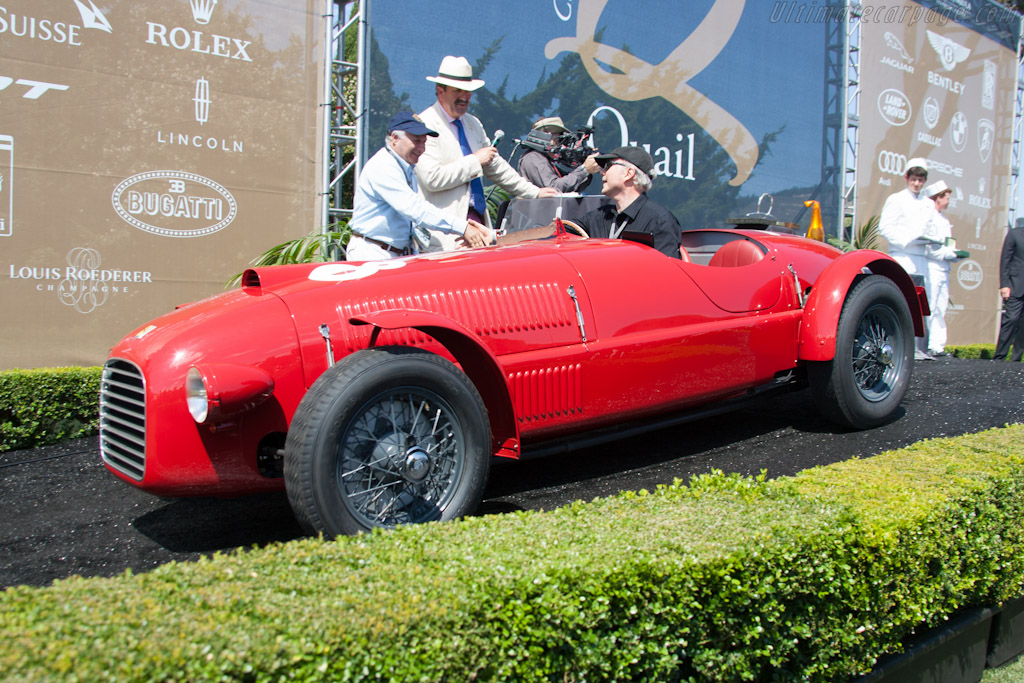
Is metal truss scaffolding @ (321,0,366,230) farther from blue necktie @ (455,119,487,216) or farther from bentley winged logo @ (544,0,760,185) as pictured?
bentley winged logo @ (544,0,760,185)

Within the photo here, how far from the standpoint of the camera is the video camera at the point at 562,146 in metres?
6.09

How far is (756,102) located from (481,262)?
27.5ft

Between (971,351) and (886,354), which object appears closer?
(886,354)

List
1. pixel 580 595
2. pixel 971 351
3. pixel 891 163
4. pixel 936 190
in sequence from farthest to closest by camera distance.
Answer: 1. pixel 891 163
2. pixel 971 351
3. pixel 936 190
4. pixel 580 595

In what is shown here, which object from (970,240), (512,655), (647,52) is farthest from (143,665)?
(970,240)

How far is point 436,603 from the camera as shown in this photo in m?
1.64

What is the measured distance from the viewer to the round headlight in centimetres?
259

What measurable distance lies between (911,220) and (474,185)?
5423 millimetres

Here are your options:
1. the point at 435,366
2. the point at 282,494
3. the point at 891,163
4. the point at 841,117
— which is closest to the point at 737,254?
the point at 435,366

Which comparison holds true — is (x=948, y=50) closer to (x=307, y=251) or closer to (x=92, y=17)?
(x=307, y=251)

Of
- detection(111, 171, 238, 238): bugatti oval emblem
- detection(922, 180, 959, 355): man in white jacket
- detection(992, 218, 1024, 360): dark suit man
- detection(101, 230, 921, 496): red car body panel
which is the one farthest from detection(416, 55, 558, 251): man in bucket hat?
detection(992, 218, 1024, 360): dark suit man

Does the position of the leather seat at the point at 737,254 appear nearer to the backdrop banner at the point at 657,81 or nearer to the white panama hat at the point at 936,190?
the backdrop banner at the point at 657,81

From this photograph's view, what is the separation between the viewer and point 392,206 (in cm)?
440

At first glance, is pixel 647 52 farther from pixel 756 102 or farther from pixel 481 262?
pixel 481 262
